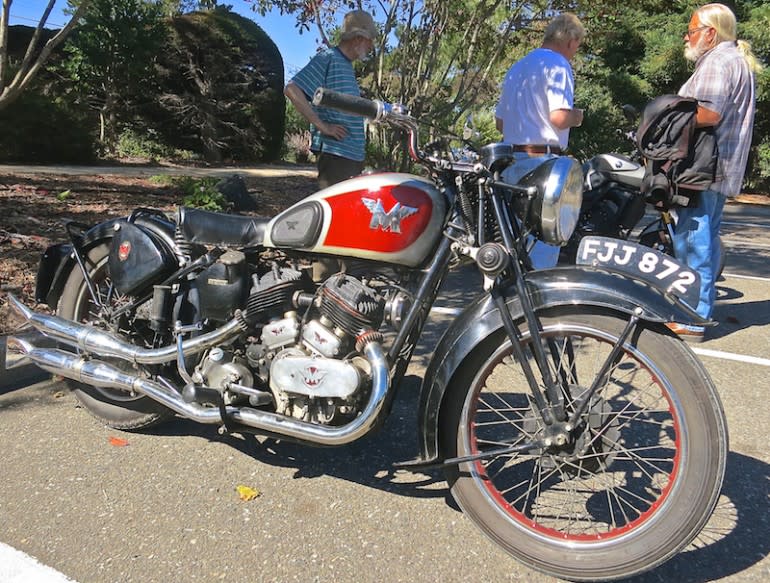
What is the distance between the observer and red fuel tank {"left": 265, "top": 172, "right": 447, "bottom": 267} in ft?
7.35

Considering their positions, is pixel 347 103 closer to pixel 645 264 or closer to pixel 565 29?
pixel 645 264

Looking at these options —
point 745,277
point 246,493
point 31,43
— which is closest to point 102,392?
point 246,493

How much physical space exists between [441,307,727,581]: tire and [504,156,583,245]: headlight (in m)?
0.28

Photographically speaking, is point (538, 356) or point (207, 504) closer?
point (538, 356)

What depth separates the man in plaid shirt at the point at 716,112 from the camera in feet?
13.1

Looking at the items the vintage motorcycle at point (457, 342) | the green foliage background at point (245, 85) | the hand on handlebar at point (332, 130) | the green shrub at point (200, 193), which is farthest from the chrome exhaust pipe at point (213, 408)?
the green foliage background at point (245, 85)

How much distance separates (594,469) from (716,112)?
2.87 meters

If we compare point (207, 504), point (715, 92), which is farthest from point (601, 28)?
point (207, 504)

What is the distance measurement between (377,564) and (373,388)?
61 centimetres

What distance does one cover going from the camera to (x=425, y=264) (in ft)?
7.70

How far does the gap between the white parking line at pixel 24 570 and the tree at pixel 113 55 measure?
480 inches

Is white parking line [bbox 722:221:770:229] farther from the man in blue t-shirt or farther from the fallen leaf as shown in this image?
the fallen leaf

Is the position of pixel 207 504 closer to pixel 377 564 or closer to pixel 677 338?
pixel 377 564

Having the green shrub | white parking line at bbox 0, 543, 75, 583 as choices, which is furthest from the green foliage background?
white parking line at bbox 0, 543, 75, 583
